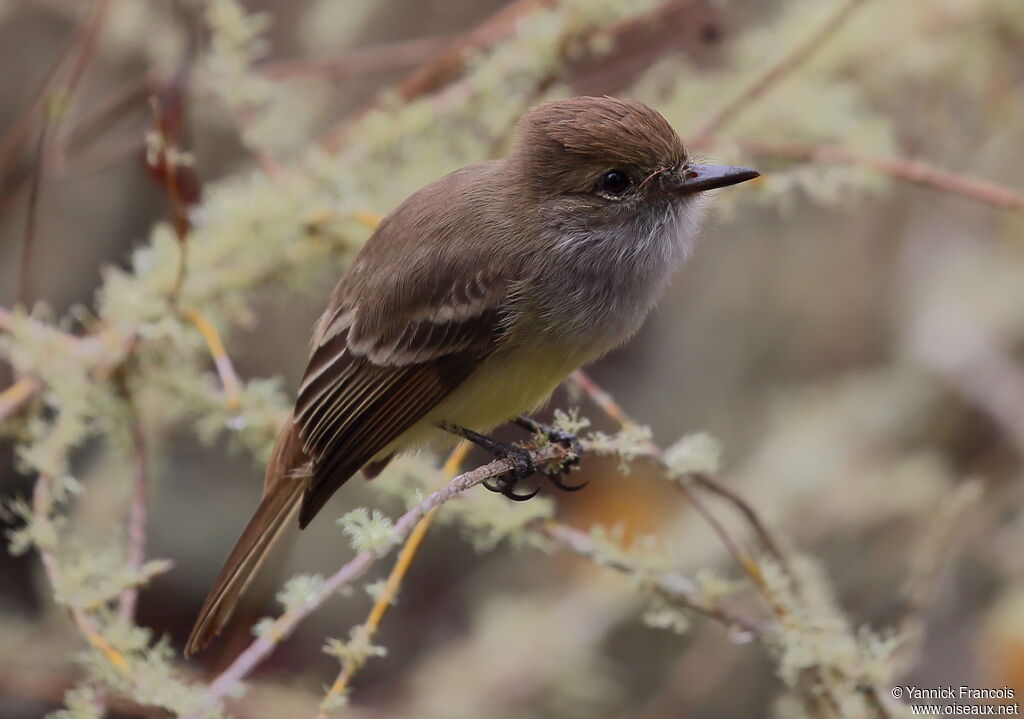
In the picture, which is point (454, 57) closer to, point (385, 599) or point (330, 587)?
point (385, 599)

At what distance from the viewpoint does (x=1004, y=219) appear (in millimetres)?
4176

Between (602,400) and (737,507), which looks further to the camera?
(602,400)

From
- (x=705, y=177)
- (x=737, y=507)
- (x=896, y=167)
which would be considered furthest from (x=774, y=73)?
(x=737, y=507)

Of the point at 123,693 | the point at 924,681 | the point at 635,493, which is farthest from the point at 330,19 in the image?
the point at 924,681

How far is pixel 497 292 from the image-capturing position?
2557mm

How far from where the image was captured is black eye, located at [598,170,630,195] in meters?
2.59

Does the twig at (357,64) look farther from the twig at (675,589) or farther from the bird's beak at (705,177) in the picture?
the twig at (675,589)

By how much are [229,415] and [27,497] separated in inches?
108

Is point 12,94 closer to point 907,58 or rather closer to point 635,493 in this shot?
point 635,493

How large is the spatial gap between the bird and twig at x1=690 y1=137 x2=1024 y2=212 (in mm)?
600

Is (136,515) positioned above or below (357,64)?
below

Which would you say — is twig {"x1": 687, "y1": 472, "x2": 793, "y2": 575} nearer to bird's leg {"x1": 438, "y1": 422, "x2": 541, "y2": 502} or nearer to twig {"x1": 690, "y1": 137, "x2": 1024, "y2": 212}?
bird's leg {"x1": 438, "y1": 422, "x2": 541, "y2": 502}

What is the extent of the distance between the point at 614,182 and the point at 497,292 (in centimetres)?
37

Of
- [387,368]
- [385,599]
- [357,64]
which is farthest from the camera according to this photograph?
[357,64]
